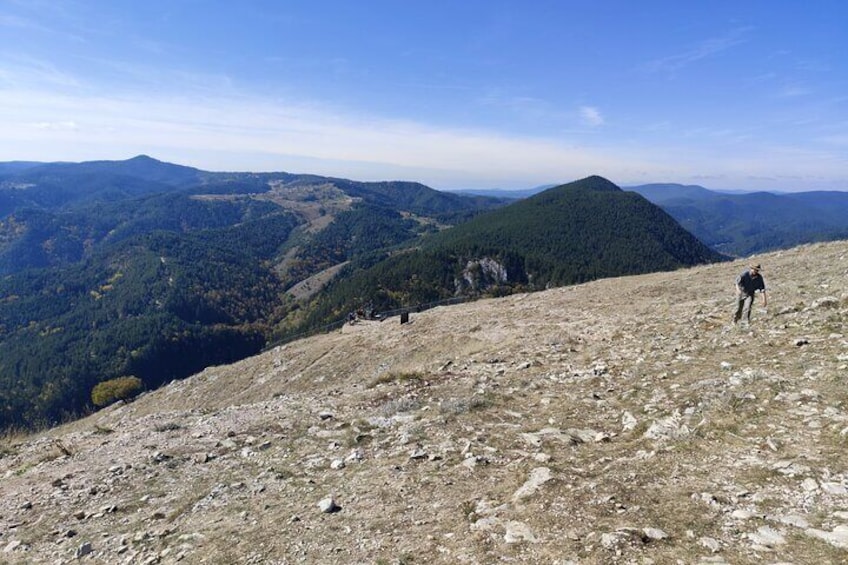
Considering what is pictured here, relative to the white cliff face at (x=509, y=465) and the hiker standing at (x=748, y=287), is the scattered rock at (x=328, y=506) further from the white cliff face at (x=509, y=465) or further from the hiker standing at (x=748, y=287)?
the hiker standing at (x=748, y=287)

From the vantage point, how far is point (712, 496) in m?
6.92

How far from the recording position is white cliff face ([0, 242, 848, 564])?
21.5 feet

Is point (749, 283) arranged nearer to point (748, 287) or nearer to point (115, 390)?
point (748, 287)

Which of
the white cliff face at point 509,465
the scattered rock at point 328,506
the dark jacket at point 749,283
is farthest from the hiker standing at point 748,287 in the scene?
the scattered rock at point 328,506

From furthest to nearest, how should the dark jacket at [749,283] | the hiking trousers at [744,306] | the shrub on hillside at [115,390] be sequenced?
the shrub on hillside at [115,390], the hiking trousers at [744,306], the dark jacket at [749,283]

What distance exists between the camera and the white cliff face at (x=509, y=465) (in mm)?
6543

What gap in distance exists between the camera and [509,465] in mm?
9023

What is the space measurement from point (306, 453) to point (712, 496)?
27.2 feet

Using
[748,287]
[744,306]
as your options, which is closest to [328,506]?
[748,287]

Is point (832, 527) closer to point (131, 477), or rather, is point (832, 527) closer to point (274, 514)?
point (274, 514)

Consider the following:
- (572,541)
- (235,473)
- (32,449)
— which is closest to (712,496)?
(572,541)

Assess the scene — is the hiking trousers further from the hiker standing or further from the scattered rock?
the scattered rock

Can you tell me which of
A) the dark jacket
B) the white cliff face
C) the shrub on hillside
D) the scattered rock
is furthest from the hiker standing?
the shrub on hillside

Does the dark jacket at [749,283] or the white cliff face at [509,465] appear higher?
the dark jacket at [749,283]
